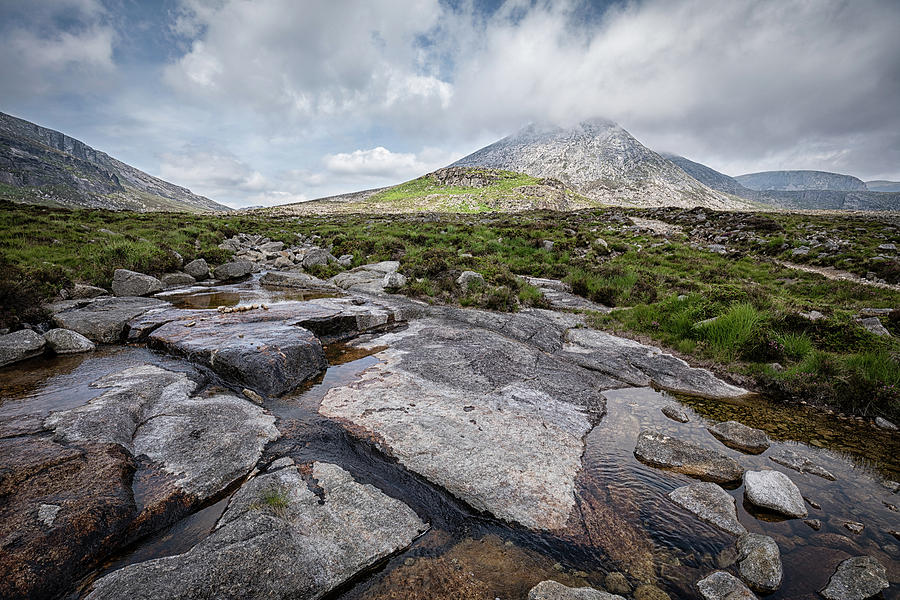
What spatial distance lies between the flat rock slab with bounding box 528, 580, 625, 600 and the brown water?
191 millimetres

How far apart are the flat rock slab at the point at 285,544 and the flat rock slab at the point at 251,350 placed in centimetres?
266

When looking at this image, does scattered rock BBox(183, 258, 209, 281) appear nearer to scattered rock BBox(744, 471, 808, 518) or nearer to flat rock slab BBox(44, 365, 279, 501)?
flat rock slab BBox(44, 365, 279, 501)

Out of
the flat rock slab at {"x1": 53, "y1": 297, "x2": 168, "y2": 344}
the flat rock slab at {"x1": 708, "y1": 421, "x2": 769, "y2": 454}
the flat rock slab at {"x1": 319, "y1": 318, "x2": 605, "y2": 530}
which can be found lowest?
the flat rock slab at {"x1": 708, "y1": 421, "x2": 769, "y2": 454}

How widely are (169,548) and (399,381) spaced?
11.8ft

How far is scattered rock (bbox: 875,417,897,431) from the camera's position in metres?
5.61

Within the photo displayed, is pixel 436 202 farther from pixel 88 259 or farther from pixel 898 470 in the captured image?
pixel 898 470

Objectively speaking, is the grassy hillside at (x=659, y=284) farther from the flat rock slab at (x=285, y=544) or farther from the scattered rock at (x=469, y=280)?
the flat rock slab at (x=285, y=544)

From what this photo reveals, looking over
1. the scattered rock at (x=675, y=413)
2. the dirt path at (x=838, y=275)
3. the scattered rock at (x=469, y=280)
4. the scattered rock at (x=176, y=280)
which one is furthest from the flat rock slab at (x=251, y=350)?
the dirt path at (x=838, y=275)

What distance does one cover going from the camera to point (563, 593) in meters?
2.73

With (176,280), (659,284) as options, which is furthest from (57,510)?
(659,284)

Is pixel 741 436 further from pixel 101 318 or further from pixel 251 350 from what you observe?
pixel 101 318

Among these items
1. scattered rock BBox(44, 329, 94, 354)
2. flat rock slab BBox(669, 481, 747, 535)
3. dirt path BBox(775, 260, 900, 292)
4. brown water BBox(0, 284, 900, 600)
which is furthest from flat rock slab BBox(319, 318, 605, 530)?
A: dirt path BBox(775, 260, 900, 292)

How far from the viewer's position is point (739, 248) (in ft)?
73.8

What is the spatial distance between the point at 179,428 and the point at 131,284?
11.9 m
